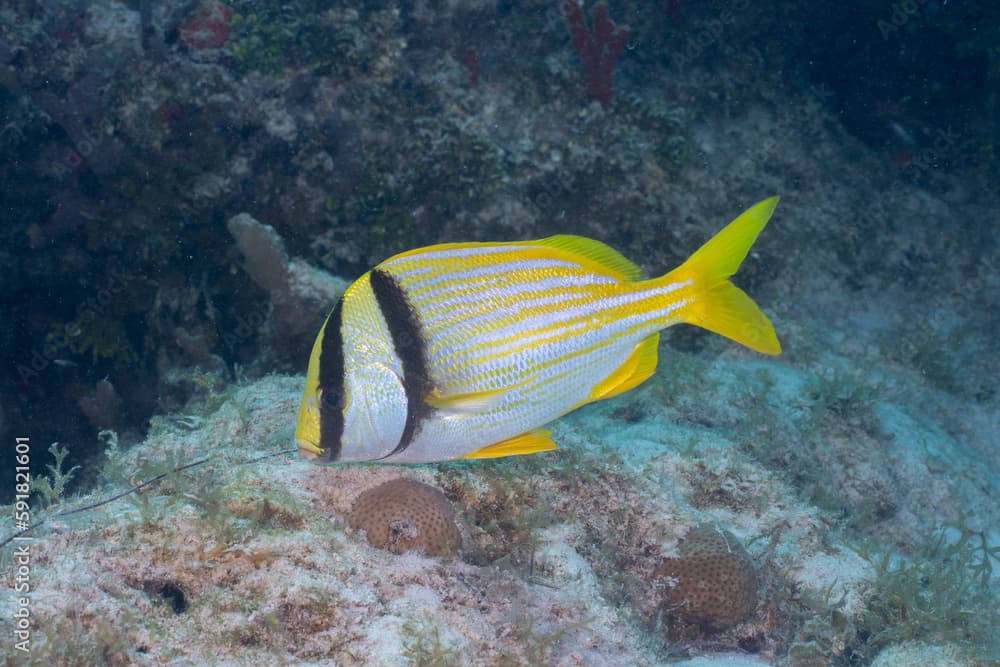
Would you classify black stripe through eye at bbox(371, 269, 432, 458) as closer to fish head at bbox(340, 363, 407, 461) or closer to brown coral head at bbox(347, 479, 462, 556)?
fish head at bbox(340, 363, 407, 461)

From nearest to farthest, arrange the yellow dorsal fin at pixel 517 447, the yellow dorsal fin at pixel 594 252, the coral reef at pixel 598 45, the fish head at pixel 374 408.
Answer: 1. the fish head at pixel 374 408
2. the yellow dorsal fin at pixel 517 447
3. the yellow dorsal fin at pixel 594 252
4. the coral reef at pixel 598 45

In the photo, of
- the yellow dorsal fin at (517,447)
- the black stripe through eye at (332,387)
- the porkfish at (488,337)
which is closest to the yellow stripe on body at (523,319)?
the porkfish at (488,337)

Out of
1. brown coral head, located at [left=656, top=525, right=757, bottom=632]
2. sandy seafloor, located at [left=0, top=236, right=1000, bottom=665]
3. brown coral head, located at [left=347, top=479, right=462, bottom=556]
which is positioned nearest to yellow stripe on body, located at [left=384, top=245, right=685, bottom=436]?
brown coral head, located at [left=347, top=479, right=462, bottom=556]

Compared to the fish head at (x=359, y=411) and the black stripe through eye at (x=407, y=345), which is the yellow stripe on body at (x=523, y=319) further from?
the fish head at (x=359, y=411)

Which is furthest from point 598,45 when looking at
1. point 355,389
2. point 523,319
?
point 355,389

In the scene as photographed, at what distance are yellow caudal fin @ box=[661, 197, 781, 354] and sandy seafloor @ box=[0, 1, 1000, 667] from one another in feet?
4.50

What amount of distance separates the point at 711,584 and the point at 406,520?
1.62 metres

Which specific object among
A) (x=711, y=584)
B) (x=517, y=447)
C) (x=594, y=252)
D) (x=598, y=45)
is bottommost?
(x=711, y=584)

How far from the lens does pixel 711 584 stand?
10.2ft

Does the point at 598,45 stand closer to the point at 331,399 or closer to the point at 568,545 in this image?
the point at 568,545

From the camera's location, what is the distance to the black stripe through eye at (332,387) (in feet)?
6.92

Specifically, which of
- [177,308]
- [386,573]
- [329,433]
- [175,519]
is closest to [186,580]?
[175,519]

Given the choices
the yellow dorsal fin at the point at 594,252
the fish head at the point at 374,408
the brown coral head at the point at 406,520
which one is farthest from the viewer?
the brown coral head at the point at 406,520

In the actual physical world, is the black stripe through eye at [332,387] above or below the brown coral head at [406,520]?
above
